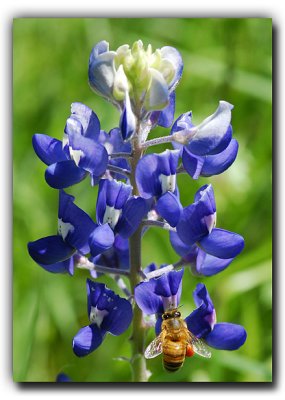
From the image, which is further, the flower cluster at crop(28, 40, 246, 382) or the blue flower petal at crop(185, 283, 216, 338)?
the blue flower petal at crop(185, 283, 216, 338)

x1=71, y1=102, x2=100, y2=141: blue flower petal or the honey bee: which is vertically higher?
x1=71, y1=102, x2=100, y2=141: blue flower petal

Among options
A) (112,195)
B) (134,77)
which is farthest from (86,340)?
(134,77)

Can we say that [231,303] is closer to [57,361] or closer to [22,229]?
[57,361]

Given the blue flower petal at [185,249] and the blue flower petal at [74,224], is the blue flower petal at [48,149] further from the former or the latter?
the blue flower petal at [185,249]

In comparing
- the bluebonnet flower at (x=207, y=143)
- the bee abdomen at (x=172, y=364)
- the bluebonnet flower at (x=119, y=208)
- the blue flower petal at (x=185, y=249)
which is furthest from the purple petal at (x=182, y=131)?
the bee abdomen at (x=172, y=364)

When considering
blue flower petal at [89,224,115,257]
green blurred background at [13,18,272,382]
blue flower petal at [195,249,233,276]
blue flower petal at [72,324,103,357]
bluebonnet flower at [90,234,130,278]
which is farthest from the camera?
green blurred background at [13,18,272,382]

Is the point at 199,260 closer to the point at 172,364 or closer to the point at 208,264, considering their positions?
the point at 208,264

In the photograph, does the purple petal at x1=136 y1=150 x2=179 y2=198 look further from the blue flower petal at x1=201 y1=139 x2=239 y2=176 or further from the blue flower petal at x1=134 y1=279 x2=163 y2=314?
the blue flower petal at x1=134 y1=279 x2=163 y2=314

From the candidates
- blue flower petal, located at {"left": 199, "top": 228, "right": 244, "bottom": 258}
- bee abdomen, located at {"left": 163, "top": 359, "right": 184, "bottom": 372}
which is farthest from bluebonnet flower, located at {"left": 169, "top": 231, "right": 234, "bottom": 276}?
bee abdomen, located at {"left": 163, "top": 359, "right": 184, "bottom": 372}
